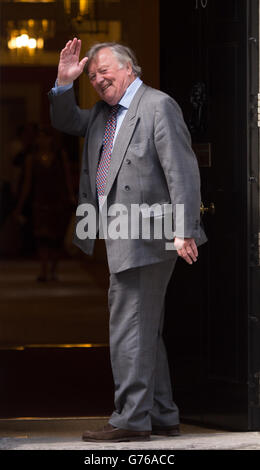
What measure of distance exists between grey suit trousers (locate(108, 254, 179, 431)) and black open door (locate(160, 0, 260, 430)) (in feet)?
1.95

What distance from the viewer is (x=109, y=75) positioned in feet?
15.1

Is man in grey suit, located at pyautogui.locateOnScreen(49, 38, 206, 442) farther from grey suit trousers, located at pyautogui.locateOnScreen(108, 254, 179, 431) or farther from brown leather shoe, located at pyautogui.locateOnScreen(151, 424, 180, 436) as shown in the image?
brown leather shoe, located at pyautogui.locateOnScreen(151, 424, 180, 436)

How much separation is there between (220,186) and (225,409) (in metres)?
1.16

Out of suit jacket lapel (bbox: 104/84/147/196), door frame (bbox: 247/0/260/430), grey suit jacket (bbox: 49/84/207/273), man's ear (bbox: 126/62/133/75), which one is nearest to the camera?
grey suit jacket (bbox: 49/84/207/273)

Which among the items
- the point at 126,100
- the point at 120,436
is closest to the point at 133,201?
the point at 126,100

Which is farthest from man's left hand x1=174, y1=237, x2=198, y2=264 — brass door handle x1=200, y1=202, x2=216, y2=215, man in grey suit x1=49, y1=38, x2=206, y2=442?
brass door handle x1=200, y1=202, x2=216, y2=215

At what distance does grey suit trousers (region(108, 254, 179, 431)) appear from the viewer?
179 inches

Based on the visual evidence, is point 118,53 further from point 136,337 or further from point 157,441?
point 157,441

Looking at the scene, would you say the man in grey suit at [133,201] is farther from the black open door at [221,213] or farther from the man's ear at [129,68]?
the black open door at [221,213]

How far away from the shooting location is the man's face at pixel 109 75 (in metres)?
4.60

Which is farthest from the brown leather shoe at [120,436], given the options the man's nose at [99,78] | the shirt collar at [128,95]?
the man's nose at [99,78]

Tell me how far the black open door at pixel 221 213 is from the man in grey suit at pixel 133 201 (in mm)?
535
